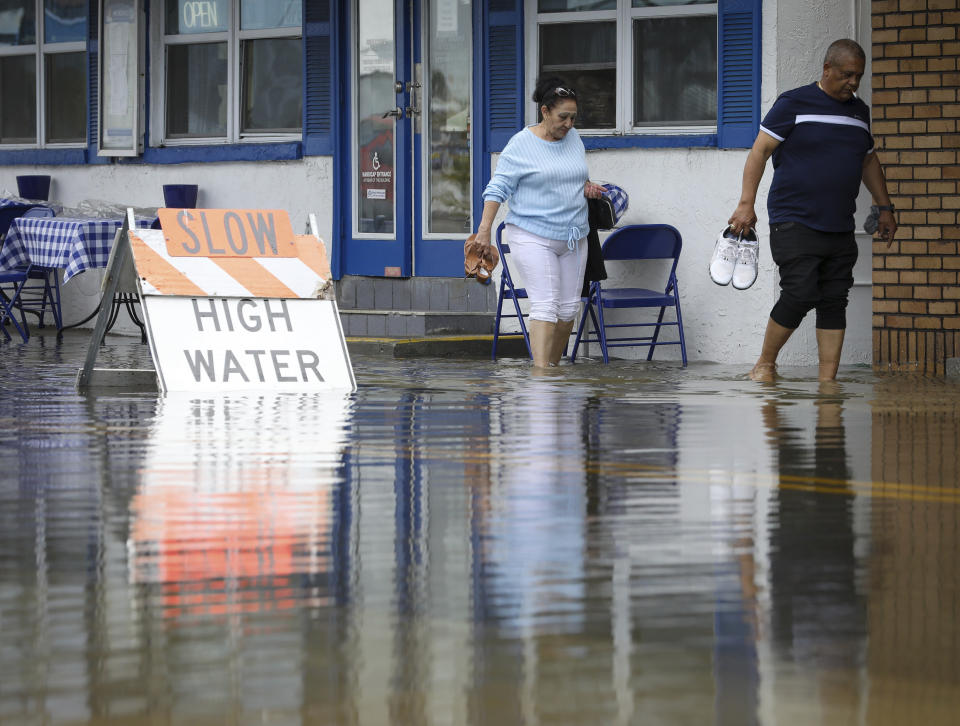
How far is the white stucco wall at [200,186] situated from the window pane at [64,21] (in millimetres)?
1149

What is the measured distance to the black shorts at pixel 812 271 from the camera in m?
9.01

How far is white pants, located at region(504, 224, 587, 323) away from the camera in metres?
10.1

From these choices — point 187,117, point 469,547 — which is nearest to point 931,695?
point 469,547

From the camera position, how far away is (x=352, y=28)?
13.4m

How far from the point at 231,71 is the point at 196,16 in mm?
626

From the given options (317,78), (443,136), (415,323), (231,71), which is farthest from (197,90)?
(415,323)

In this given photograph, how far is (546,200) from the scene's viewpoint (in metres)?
10.0

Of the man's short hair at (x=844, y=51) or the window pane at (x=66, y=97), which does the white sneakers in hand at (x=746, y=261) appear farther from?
the window pane at (x=66, y=97)

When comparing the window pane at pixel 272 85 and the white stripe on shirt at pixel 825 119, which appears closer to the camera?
the white stripe on shirt at pixel 825 119

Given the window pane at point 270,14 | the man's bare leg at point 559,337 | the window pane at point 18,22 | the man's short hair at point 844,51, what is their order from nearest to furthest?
the man's short hair at point 844,51
the man's bare leg at point 559,337
the window pane at point 270,14
the window pane at point 18,22

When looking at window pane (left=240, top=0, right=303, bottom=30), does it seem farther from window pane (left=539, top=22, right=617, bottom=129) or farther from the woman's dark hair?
the woman's dark hair

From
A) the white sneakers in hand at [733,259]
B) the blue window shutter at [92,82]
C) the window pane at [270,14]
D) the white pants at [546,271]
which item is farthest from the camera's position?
the blue window shutter at [92,82]

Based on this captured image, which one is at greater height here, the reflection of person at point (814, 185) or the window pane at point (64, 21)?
the window pane at point (64, 21)

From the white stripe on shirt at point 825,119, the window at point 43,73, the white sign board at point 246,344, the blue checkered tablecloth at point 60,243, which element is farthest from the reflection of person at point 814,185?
the window at point 43,73
